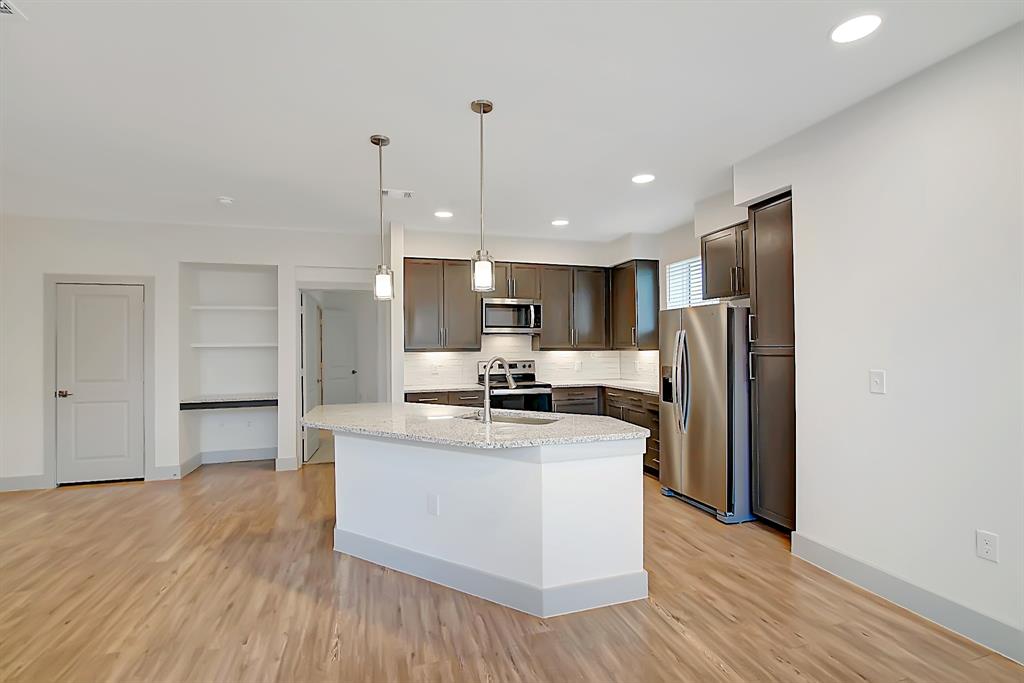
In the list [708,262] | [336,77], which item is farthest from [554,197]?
[336,77]

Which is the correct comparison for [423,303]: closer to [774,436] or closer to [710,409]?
[710,409]

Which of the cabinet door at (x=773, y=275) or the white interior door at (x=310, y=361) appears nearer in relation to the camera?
the cabinet door at (x=773, y=275)

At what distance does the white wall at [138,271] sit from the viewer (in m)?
4.88

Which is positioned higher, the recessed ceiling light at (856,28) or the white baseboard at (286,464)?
the recessed ceiling light at (856,28)

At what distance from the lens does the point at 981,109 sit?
226 cm

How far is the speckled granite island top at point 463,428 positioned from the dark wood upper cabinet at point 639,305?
2.91 m

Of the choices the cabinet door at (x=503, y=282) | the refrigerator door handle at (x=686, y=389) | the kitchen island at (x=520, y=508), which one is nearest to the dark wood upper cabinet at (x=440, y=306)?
the cabinet door at (x=503, y=282)

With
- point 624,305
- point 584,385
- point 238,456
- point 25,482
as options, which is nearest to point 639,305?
point 624,305

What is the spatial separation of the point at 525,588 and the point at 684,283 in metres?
3.91

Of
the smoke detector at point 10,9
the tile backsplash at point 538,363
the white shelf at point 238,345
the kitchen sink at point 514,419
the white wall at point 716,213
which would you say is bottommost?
the kitchen sink at point 514,419

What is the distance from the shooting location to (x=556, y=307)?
614cm

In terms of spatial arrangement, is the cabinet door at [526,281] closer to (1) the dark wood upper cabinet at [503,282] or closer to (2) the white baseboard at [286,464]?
(1) the dark wood upper cabinet at [503,282]

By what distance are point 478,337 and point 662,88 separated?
365 cm

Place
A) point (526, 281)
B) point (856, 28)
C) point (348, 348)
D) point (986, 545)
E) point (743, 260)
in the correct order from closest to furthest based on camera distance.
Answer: point (856, 28) → point (986, 545) → point (743, 260) → point (526, 281) → point (348, 348)
